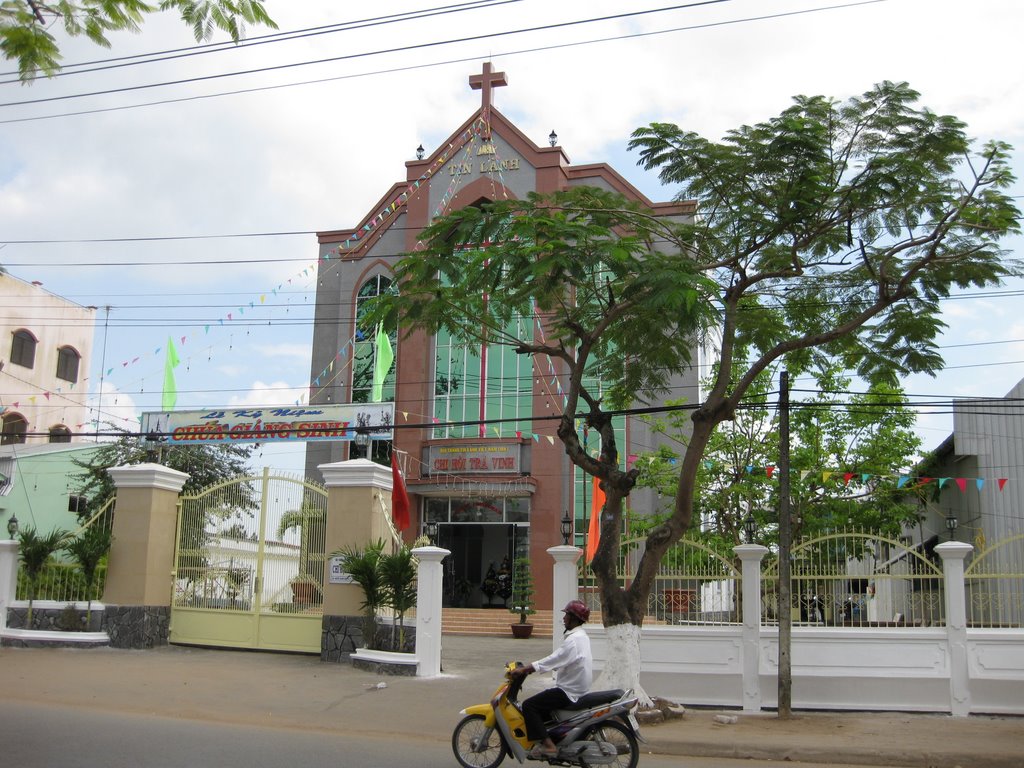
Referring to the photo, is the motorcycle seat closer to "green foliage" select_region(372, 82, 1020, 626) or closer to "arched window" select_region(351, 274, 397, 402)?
"green foliage" select_region(372, 82, 1020, 626)

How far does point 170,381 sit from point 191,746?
18.2 metres

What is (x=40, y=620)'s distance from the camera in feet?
52.0

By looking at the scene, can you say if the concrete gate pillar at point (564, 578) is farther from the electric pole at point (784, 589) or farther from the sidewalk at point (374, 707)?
the electric pole at point (784, 589)

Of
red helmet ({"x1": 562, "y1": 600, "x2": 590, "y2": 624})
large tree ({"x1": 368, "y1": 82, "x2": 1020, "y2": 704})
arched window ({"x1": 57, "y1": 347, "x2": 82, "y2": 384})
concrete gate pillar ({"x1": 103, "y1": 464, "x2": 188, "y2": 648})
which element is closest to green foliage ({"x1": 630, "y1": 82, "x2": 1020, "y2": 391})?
large tree ({"x1": 368, "y1": 82, "x2": 1020, "y2": 704})

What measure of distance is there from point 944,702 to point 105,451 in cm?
2500

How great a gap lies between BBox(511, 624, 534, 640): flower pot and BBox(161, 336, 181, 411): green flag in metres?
10.9

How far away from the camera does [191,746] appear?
29.2ft

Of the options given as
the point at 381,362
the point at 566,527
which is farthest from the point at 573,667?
the point at 381,362

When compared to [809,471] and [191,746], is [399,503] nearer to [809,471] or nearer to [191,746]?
[191,746]

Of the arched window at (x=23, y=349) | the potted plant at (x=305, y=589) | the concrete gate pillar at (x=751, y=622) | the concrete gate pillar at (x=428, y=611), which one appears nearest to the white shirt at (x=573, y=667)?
A: the concrete gate pillar at (x=751, y=622)

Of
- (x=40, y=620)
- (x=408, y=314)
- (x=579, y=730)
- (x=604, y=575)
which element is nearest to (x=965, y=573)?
(x=604, y=575)

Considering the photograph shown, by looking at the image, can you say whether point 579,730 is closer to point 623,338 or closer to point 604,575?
point 604,575

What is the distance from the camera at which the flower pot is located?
24.4 m

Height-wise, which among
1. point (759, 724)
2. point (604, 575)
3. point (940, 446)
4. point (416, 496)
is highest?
point (940, 446)
